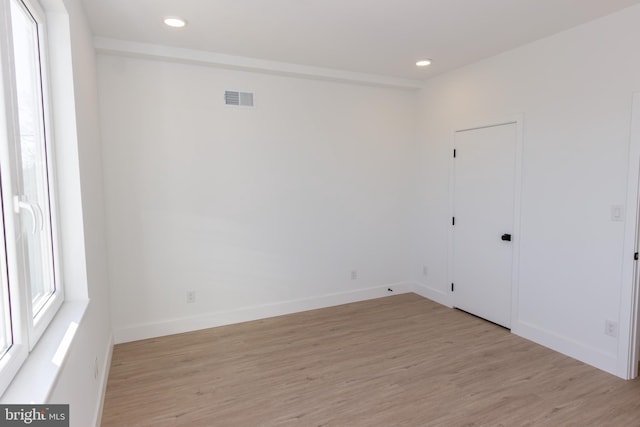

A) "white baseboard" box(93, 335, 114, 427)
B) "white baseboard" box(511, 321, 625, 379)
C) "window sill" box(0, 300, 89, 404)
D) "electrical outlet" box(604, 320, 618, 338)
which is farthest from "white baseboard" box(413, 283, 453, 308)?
"window sill" box(0, 300, 89, 404)

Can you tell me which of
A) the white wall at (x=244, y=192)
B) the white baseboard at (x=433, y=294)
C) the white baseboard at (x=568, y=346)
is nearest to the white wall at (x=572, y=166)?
the white baseboard at (x=568, y=346)

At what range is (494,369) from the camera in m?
2.94

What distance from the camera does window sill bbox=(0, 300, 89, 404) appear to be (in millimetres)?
1230

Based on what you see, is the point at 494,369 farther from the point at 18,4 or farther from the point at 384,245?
the point at 18,4

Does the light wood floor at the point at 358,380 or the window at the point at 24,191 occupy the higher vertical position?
the window at the point at 24,191

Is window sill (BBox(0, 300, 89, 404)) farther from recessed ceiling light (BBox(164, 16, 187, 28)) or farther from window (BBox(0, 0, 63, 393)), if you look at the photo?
recessed ceiling light (BBox(164, 16, 187, 28))

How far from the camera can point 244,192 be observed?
12.8 feet

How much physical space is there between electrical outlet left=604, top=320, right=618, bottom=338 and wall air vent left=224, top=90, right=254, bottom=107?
3.77 m

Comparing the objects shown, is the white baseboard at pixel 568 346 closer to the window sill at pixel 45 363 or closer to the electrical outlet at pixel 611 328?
the electrical outlet at pixel 611 328

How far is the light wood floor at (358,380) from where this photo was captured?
2.37 metres

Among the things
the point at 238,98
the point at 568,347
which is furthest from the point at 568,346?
the point at 238,98

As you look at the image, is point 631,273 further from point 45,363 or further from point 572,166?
point 45,363

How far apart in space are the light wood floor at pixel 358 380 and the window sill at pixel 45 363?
3.07 ft

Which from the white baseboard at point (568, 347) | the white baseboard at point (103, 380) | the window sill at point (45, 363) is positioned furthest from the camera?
the white baseboard at point (568, 347)
